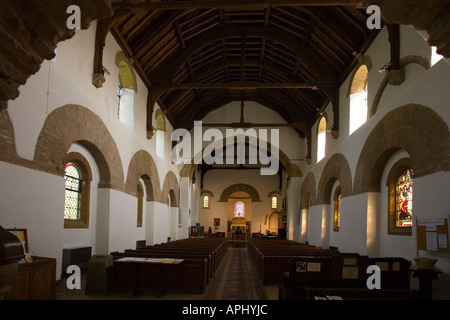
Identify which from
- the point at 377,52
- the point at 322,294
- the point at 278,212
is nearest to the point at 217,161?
the point at 278,212

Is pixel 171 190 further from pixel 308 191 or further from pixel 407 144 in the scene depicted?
pixel 407 144

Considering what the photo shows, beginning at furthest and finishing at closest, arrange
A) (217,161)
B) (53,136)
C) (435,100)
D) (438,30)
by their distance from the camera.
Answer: (217,161) < (53,136) < (435,100) < (438,30)

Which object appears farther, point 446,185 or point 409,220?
point 409,220

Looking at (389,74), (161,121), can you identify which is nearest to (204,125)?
(161,121)

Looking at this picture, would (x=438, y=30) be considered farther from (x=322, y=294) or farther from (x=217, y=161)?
(x=217, y=161)

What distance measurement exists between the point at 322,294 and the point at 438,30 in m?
3.54

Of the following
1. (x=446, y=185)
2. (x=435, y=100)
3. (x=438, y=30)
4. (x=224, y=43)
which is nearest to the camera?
(x=438, y=30)

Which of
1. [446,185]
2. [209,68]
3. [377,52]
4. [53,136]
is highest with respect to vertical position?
[209,68]

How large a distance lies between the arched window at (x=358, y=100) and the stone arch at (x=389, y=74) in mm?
1720

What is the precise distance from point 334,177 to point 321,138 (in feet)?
11.5

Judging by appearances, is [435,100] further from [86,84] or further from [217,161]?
[217,161]

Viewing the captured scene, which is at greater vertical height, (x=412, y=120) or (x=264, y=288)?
(x=412, y=120)
